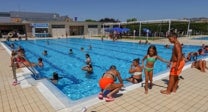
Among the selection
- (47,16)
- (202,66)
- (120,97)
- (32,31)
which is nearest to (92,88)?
(120,97)

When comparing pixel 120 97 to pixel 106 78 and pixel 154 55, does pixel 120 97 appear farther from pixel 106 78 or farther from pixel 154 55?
pixel 154 55

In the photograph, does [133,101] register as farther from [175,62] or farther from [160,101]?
[175,62]

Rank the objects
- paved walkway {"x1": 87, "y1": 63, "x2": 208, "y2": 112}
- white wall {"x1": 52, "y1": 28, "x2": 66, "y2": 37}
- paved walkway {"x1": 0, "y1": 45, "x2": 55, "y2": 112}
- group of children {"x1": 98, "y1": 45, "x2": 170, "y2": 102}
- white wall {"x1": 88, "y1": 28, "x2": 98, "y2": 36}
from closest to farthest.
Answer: paved walkway {"x1": 87, "y1": 63, "x2": 208, "y2": 112} → paved walkway {"x1": 0, "y1": 45, "x2": 55, "y2": 112} → group of children {"x1": 98, "y1": 45, "x2": 170, "y2": 102} → white wall {"x1": 52, "y1": 28, "x2": 66, "y2": 37} → white wall {"x1": 88, "y1": 28, "x2": 98, "y2": 36}

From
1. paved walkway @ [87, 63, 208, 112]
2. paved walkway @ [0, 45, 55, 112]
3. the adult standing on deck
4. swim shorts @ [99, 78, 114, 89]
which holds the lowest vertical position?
paved walkway @ [0, 45, 55, 112]

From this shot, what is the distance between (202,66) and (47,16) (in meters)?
57.8

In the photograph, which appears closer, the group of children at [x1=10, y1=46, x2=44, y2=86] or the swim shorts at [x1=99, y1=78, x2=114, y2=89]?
the swim shorts at [x1=99, y1=78, x2=114, y2=89]

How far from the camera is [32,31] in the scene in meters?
36.7

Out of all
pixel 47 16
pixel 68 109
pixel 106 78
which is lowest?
pixel 68 109

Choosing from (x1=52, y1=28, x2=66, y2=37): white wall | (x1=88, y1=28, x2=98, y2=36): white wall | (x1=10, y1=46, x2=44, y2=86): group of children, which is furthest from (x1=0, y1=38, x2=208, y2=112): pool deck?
(x1=88, y1=28, x2=98, y2=36): white wall

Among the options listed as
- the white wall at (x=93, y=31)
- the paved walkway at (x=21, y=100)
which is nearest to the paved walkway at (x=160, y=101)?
the paved walkway at (x=21, y=100)

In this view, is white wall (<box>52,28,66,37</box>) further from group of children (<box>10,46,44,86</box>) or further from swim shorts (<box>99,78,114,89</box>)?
swim shorts (<box>99,78,114,89</box>)

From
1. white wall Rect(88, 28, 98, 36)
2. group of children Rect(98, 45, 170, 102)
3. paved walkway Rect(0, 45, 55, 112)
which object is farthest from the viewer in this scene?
white wall Rect(88, 28, 98, 36)

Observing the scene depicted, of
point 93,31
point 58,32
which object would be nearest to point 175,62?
point 58,32

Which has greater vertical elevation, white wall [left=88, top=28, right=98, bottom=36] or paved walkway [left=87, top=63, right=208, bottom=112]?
white wall [left=88, top=28, right=98, bottom=36]
